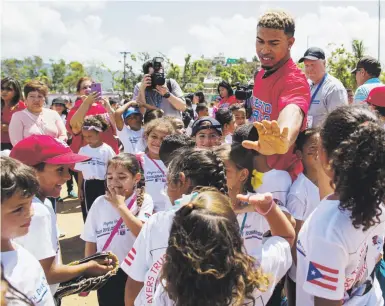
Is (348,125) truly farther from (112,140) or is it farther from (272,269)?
(112,140)

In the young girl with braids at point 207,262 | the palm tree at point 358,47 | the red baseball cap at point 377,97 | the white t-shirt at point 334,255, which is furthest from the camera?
the palm tree at point 358,47

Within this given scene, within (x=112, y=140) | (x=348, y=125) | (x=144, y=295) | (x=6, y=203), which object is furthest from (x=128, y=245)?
(x=112, y=140)

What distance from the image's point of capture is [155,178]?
10.9 feet

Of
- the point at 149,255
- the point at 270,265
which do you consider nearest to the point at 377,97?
the point at 270,265

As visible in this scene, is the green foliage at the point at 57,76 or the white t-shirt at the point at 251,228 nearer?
the white t-shirt at the point at 251,228

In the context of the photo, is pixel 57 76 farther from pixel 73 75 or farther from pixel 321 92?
pixel 321 92

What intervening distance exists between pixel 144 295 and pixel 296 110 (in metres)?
1.15

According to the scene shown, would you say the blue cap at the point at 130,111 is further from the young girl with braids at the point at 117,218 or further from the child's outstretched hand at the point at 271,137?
the child's outstretched hand at the point at 271,137

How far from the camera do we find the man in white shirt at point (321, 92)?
327cm

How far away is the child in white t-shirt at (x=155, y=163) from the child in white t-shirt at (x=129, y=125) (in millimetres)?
951

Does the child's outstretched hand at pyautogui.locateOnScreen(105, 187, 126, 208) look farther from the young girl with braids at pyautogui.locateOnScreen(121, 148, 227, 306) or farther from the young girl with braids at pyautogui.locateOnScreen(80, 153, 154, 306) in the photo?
the young girl with braids at pyautogui.locateOnScreen(121, 148, 227, 306)

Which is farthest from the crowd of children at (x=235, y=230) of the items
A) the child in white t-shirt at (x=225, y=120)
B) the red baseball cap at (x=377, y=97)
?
the child in white t-shirt at (x=225, y=120)

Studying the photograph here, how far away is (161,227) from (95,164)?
268 centimetres

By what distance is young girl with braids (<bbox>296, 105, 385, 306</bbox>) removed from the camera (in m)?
1.39
